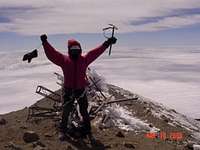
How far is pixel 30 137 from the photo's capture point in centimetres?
1154

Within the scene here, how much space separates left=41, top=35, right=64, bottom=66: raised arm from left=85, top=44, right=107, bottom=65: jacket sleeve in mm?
671

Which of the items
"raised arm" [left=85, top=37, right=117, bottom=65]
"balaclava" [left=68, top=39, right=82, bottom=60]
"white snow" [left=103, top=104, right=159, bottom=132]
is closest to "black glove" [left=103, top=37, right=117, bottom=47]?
"raised arm" [left=85, top=37, right=117, bottom=65]

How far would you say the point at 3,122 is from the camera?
14.4 metres

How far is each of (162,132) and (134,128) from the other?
863mm

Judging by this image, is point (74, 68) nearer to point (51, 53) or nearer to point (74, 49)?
point (74, 49)

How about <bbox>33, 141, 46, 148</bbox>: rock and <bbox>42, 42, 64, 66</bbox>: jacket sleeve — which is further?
<bbox>42, 42, 64, 66</bbox>: jacket sleeve

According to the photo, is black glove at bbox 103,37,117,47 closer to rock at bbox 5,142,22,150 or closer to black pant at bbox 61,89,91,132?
black pant at bbox 61,89,91,132

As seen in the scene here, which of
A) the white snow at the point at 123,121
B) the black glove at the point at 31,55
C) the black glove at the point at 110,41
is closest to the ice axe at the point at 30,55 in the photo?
the black glove at the point at 31,55

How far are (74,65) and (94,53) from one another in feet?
2.00

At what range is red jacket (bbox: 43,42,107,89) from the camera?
11570 millimetres

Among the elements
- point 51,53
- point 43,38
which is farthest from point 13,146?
point 43,38

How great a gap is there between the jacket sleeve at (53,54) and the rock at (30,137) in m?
1.81

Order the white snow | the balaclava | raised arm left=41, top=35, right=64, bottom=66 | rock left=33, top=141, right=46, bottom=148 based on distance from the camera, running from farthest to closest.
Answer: the white snow, the balaclava, raised arm left=41, top=35, right=64, bottom=66, rock left=33, top=141, right=46, bottom=148

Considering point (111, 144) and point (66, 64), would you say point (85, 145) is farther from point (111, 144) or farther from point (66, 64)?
point (66, 64)
